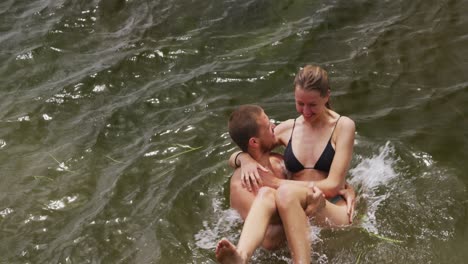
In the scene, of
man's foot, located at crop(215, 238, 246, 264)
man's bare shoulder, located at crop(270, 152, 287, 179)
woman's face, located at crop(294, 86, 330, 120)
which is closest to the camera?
man's foot, located at crop(215, 238, 246, 264)

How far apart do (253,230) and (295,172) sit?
3.10 ft

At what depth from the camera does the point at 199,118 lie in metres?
7.78

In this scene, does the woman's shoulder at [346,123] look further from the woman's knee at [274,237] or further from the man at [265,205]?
the woman's knee at [274,237]

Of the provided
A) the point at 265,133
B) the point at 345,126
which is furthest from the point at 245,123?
the point at 345,126

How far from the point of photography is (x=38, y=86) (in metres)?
9.33

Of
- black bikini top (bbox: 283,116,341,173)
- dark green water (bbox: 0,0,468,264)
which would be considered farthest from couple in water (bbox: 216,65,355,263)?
dark green water (bbox: 0,0,468,264)

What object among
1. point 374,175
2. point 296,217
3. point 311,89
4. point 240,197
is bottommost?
point 374,175

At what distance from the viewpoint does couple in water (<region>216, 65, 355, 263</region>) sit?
5020 mm

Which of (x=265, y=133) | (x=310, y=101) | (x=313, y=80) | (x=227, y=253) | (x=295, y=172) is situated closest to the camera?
(x=227, y=253)

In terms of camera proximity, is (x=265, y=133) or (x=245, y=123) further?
(x=265, y=133)

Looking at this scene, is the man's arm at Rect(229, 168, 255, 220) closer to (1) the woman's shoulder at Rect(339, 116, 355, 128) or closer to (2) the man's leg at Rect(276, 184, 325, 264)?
(2) the man's leg at Rect(276, 184, 325, 264)

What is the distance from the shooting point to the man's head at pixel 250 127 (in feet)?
18.0

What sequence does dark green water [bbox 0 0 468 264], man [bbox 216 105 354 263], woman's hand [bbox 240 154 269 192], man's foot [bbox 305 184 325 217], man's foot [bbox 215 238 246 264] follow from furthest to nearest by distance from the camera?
1. dark green water [bbox 0 0 468 264]
2. woman's hand [bbox 240 154 269 192]
3. man's foot [bbox 305 184 325 217]
4. man [bbox 216 105 354 263]
5. man's foot [bbox 215 238 246 264]

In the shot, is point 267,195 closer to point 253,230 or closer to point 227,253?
point 253,230
